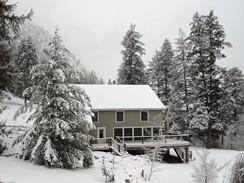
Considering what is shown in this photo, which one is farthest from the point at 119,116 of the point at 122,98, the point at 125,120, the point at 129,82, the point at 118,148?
the point at 129,82

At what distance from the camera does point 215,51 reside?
31.2 meters

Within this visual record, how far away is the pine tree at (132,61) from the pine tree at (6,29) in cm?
2617

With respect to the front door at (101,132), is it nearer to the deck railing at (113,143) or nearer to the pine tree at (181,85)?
the deck railing at (113,143)

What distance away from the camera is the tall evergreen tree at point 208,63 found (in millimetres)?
31109

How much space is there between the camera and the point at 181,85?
34812mm

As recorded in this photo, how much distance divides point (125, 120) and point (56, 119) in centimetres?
1409

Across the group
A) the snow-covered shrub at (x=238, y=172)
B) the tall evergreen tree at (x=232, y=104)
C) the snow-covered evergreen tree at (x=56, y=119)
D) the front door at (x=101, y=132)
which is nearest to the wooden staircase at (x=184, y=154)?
the front door at (x=101, y=132)

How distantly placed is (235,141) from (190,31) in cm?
1491

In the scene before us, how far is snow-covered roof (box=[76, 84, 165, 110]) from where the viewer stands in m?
27.6

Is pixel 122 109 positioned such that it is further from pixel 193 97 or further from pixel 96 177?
pixel 96 177

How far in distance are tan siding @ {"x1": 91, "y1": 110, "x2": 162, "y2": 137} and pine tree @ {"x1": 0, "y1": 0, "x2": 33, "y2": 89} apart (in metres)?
14.1

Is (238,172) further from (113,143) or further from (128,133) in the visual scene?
(128,133)

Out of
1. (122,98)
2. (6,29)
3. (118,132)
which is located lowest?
(118,132)

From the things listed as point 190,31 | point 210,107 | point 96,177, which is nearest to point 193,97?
point 210,107
